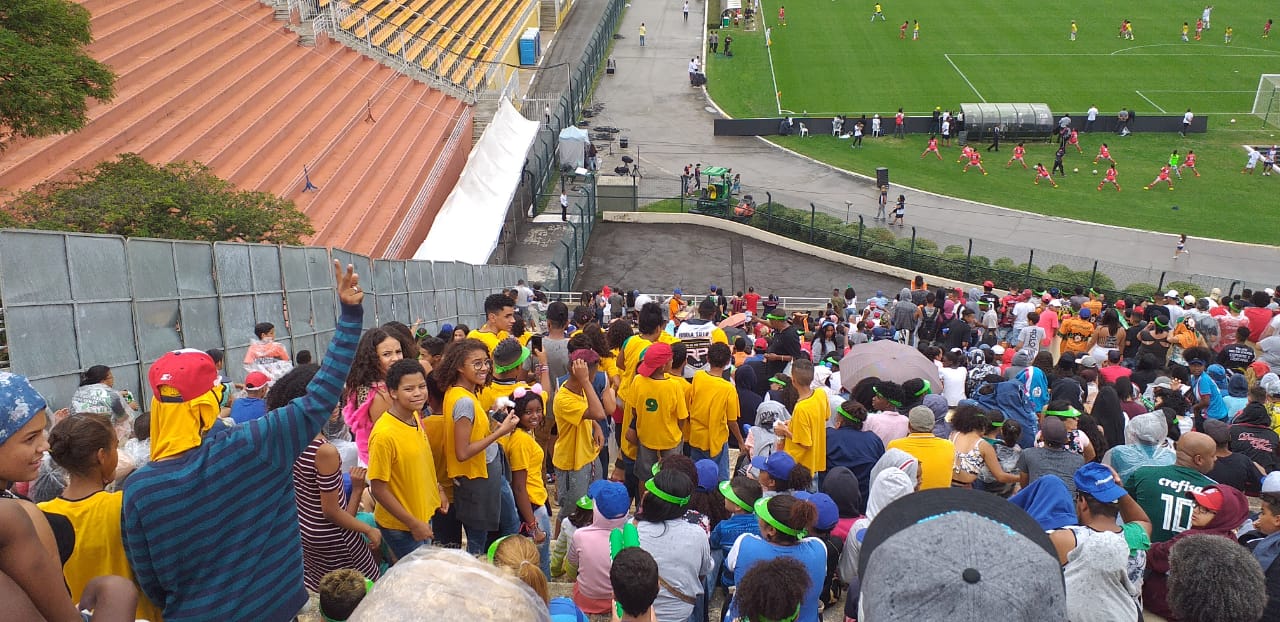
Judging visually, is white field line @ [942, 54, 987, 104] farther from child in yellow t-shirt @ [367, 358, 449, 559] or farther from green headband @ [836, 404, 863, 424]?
child in yellow t-shirt @ [367, 358, 449, 559]

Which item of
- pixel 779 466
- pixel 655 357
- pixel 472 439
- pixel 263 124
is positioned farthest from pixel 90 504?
pixel 263 124

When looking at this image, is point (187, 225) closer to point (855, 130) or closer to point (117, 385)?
point (117, 385)

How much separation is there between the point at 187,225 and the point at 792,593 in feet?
40.2

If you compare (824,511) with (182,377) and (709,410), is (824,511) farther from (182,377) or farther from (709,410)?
(182,377)

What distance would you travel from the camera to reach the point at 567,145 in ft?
109

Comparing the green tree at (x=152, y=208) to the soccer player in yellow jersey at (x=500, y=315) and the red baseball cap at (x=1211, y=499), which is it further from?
the red baseball cap at (x=1211, y=499)

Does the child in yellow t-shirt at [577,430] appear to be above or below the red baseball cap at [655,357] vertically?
below

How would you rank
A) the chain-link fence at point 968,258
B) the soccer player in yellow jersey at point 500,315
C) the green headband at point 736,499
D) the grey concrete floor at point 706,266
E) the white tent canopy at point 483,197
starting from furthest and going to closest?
1. the grey concrete floor at point 706,266
2. the chain-link fence at point 968,258
3. the white tent canopy at point 483,197
4. the soccer player in yellow jersey at point 500,315
5. the green headband at point 736,499

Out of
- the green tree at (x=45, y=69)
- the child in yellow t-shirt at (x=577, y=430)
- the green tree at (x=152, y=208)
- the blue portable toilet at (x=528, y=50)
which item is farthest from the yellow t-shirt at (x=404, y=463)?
the blue portable toilet at (x=528, y=50)

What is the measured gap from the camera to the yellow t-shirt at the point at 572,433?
22.9 ft

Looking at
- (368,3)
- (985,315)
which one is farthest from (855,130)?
(985,315)

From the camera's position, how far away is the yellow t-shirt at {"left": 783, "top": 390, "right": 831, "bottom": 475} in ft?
23.6

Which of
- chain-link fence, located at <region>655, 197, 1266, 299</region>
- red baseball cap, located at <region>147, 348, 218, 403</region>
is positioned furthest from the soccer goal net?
red baseball cap, located at <region>147, 348, 218, 403</region>

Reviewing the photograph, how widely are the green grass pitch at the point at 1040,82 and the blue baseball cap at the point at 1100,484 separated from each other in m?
26.8
